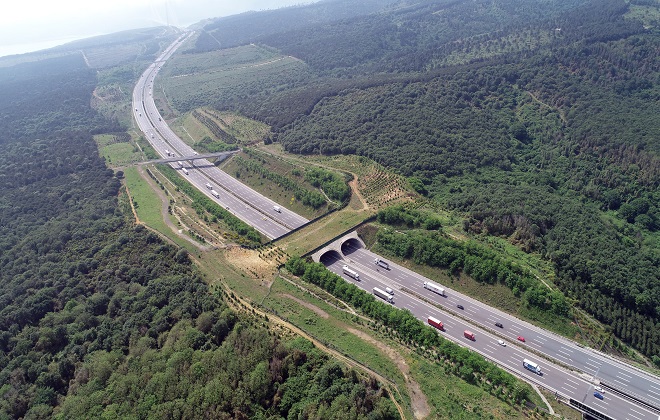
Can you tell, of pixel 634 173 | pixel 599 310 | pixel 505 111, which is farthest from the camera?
pixel 505 111

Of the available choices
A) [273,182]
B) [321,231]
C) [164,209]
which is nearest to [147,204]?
[164,209]

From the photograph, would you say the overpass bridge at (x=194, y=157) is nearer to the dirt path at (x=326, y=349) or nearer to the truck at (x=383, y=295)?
the dirt path at (x=326, y=349)

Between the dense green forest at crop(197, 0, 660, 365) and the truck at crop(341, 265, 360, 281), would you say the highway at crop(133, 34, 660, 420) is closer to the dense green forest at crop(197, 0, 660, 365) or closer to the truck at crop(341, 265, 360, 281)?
the truck at crop(341, 265, 360, 281)

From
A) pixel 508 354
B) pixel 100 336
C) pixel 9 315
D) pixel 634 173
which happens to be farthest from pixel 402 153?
pixel 9 315

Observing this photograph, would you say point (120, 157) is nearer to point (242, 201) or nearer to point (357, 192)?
point (242, 201)

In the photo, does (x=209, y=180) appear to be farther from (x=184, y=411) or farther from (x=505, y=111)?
(x=505, y=111)

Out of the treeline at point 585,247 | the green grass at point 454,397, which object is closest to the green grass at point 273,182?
the treeline at point 585,247

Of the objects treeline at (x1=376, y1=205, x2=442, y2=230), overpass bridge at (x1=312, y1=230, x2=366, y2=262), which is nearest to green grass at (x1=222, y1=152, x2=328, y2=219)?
overpass bridge at (x1=312, y1=230, x2=366, y2=262)
